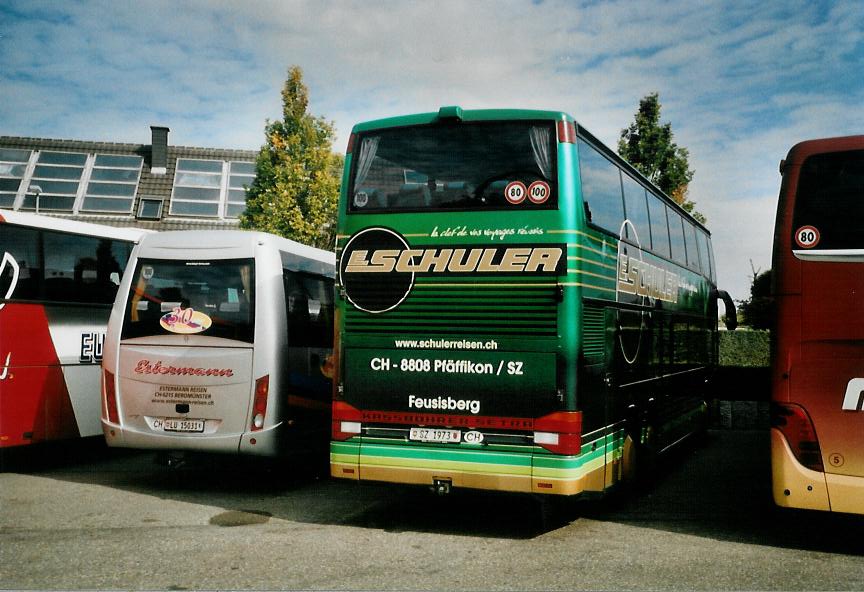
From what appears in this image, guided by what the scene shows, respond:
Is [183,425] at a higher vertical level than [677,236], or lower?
A: lower

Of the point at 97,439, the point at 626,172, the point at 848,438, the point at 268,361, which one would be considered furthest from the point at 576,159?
the point at 97,439

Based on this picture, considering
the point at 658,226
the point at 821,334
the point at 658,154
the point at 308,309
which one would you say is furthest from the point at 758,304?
the point at 821,334

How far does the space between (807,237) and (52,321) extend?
27.9 ft

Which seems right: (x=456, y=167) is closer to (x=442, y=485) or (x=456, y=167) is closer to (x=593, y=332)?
(x=593, y=332)

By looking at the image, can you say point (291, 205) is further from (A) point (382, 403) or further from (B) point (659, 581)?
(B) point (659, 581)

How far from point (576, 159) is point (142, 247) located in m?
5.11

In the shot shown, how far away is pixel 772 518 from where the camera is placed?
8719 millimetres

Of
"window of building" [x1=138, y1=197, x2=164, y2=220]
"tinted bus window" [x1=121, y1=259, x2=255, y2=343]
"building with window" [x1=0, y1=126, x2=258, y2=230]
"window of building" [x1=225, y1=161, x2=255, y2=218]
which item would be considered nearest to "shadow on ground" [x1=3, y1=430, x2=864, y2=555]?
"tinted bus window" [x1=121, y1=259, x2=255, y2=343]

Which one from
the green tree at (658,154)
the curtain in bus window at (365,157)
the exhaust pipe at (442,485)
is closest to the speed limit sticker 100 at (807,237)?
the exhaust pipe at (442,485)

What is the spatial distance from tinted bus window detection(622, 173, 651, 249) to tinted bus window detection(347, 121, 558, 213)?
204 cm

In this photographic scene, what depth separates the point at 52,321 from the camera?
10.8m

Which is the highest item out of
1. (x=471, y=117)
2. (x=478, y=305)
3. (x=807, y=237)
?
(x=471, y=117)

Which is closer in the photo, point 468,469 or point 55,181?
point 468,469

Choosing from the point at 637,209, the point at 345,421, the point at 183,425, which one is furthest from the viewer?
the point at 637,209
